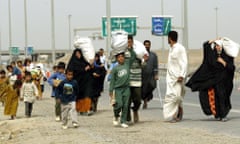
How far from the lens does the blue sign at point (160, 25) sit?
56.5 meters

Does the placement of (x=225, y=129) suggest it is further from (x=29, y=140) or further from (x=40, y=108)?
(x=40, y=108)

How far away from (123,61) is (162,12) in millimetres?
51312

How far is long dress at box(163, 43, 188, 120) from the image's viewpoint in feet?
44.2

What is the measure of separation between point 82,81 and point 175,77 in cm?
357

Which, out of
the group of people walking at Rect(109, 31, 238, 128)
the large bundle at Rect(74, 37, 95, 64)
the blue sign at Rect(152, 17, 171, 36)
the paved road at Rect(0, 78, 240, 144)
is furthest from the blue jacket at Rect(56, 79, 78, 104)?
the blue sign at Rect(152, 17, 171, 36)

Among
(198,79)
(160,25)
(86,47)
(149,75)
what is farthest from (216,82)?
(160,25)

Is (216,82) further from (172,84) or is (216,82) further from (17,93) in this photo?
(17,93)

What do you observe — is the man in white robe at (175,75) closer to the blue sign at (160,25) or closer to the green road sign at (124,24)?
the green road sign at (124,24)

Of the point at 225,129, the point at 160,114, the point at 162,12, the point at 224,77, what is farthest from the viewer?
the point at 162,12

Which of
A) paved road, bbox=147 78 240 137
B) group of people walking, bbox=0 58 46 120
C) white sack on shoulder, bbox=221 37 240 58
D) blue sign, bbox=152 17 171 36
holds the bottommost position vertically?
paved road, bbox=147 78 240 137

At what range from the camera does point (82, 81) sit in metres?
16.5

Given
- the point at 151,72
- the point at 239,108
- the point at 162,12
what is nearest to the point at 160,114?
the point at 151,72

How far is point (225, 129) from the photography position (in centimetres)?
1238

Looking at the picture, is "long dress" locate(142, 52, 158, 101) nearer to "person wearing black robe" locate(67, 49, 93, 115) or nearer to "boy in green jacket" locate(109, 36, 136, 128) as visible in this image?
"person wearing black robe" locate(67, 49, 93, 115)
